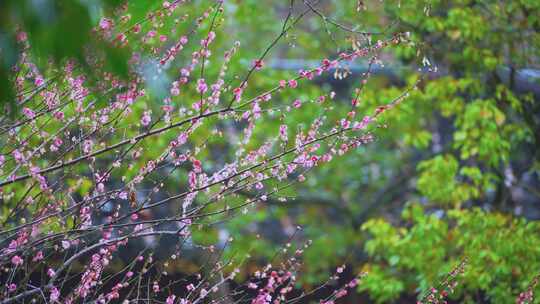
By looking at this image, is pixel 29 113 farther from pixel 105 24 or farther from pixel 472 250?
pixel 472 250

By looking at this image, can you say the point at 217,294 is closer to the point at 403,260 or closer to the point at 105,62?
the point at 403,260

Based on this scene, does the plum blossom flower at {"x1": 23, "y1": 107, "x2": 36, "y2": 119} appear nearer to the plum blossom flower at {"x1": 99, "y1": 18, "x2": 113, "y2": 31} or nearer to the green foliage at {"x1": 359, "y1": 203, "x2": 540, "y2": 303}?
the plum blossom flower at {"x1": 99, "y1": 18, "x2": 113, "y2": 31}

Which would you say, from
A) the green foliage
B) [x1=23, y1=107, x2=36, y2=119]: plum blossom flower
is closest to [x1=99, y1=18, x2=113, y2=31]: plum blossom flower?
[x1=23, y1=107, x2=36, y2=119]: plum blossom flower

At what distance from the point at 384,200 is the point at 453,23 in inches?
158

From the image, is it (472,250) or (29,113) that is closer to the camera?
(29,113)

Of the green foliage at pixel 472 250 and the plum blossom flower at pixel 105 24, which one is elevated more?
the plum blossom flower at pixel 105 24

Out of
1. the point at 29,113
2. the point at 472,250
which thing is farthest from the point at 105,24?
the point at 472,250

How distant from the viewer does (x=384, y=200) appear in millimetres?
10398

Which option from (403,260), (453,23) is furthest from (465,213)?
(453,23)

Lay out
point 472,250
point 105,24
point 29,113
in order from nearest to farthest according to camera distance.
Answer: point 105,24, point 29,113, point 472,250

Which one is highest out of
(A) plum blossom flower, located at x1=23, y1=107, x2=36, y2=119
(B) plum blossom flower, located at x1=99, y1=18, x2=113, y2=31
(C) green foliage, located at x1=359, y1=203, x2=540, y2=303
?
(B) plum blossom flower, located at x1=99, y1=18, x2=113, y2=31

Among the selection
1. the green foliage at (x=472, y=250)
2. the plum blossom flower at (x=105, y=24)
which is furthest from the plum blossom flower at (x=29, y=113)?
the green foliage at (x=472, y=250)

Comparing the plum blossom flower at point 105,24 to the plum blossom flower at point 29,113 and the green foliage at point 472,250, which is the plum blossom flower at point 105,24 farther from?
the green foliage at point 472,250

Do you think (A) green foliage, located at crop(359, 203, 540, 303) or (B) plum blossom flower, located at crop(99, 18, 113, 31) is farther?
(A) green foliage, located at crop(359, 203, 540, 303)
